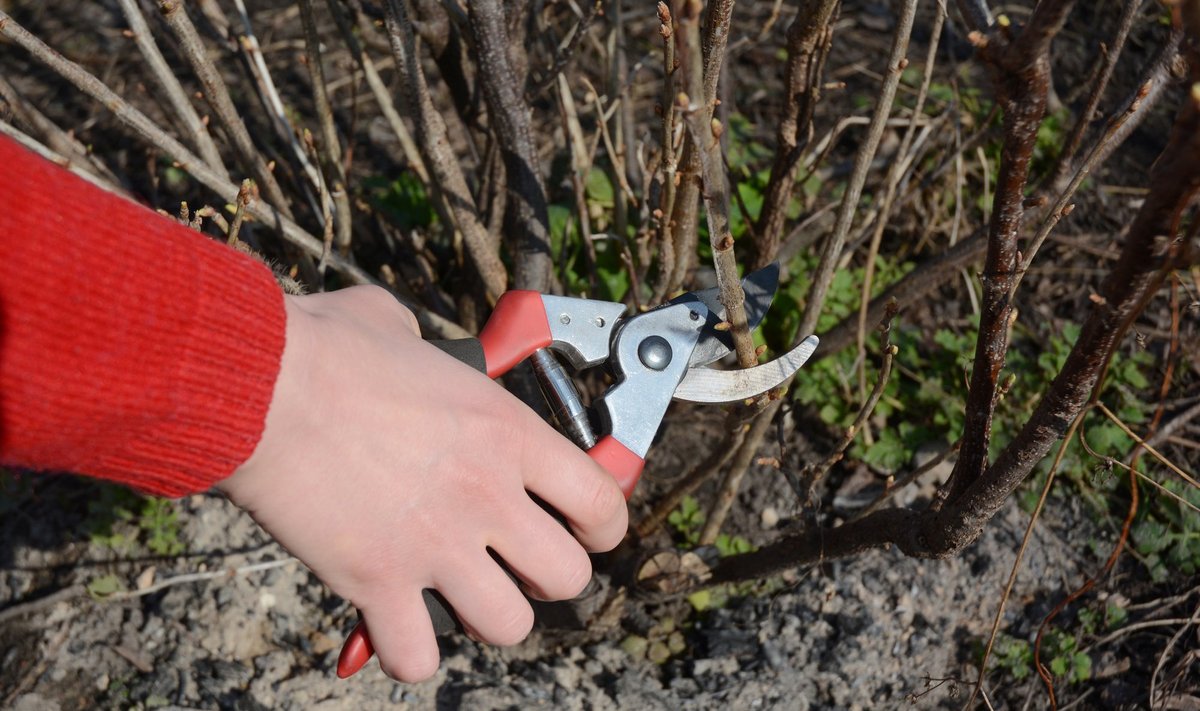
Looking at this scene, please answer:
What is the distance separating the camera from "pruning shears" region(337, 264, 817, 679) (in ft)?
5.37

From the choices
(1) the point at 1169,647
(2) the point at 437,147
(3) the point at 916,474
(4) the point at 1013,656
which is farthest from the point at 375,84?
(1) the point at 1169,647

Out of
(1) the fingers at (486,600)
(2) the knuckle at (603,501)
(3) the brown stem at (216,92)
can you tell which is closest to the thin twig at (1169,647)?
(2) the knuckle at (603,501)

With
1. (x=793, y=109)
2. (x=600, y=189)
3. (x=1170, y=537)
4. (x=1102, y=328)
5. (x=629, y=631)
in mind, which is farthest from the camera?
(x=600, y=189)

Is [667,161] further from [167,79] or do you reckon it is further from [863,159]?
[167,79]

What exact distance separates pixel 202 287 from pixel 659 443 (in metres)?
1.63

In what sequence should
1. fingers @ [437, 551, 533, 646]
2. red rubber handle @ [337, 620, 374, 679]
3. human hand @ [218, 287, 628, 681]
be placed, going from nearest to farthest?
human hand @ [218, 287, 628, 681] < fingers @ [437, 551, 533, 646] < red rubber handle @ [337, 620, 374, 679]

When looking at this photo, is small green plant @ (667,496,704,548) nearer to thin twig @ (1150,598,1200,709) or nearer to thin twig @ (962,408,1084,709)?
thin twig @ (962,408,1084,709)

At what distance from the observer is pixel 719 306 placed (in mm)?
1703

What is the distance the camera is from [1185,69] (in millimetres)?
1521

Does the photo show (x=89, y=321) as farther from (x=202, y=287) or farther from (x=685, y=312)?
(x=685, y=312)

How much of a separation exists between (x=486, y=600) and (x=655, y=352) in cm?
57

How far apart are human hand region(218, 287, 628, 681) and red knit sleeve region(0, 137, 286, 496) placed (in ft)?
0.19

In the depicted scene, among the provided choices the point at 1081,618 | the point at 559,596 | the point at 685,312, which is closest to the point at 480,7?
the point at 685,312

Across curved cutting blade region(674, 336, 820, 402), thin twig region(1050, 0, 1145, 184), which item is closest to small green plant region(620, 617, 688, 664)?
curved cutting blade region(674, 336, 820, 402)
